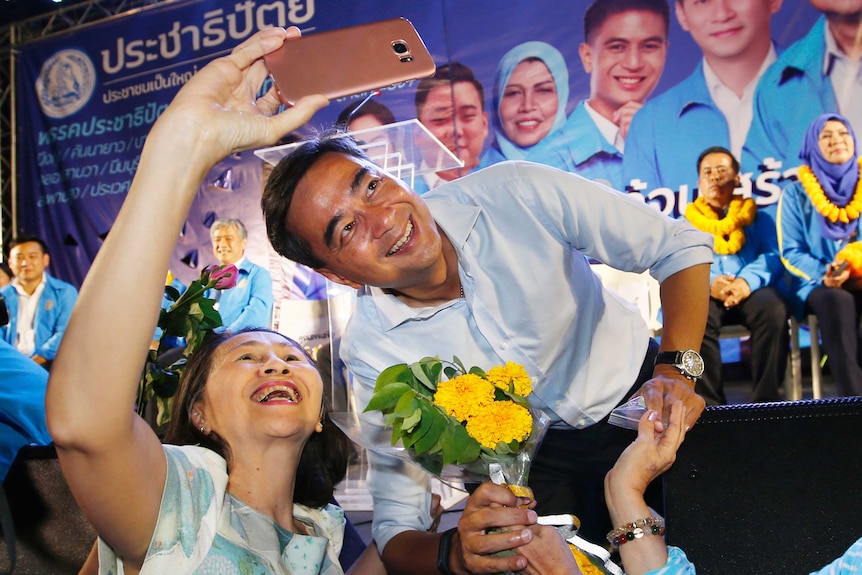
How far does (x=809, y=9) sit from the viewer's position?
5.95m

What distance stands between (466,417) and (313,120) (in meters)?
6.20

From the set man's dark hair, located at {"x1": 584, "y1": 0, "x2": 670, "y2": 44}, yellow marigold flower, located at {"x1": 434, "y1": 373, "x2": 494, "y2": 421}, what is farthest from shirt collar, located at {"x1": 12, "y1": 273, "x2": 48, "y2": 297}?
yellow marigold flower, located at {"x1": 434, "y1": 373, "x2": 494, "y2": 421}

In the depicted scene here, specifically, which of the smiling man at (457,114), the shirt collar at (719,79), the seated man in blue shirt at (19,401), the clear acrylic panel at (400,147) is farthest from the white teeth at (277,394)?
the shirt collar at (719,79)

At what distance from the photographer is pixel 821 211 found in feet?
18.4

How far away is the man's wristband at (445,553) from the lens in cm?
163

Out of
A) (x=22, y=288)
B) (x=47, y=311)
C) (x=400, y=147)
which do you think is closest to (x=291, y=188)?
(x=400, y=147)

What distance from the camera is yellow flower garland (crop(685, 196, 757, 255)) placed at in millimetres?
5750

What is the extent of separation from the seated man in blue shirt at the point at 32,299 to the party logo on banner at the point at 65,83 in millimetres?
1702

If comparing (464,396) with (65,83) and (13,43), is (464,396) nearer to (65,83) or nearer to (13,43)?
(65,83)

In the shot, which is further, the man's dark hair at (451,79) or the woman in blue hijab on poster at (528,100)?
the man's dark hair at (451,79)

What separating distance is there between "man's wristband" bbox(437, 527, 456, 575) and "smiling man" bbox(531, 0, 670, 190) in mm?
5191

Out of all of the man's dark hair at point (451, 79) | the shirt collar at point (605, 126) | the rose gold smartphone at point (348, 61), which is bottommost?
the rose gold smartphone at point (348, 61)

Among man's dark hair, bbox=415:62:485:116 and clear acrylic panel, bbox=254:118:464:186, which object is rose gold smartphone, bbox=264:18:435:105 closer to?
clear acrylic panel, bbox=254:118:464:186

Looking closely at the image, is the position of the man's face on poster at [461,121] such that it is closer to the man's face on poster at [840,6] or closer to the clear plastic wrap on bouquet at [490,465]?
the man's face on poster at [840,6]
